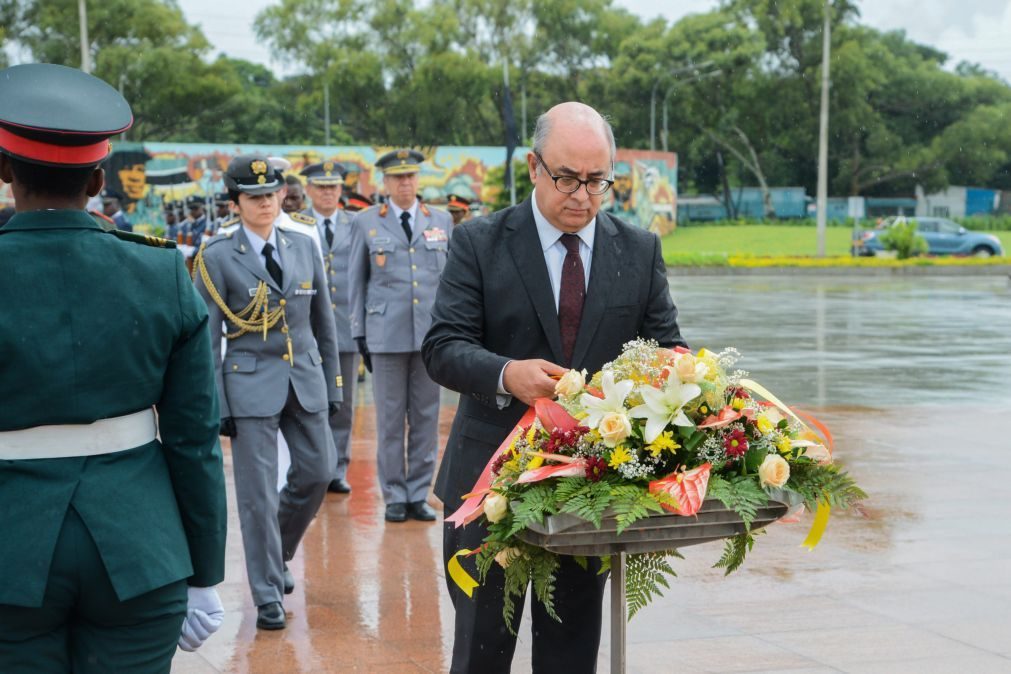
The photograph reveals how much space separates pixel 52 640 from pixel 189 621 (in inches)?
14.7

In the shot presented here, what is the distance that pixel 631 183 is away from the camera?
47.2m

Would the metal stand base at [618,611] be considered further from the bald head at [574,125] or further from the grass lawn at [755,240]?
the grass lawn at [755,240]

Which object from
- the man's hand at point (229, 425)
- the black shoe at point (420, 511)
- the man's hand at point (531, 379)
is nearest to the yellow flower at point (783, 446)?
the man's hand at point (531, 379)

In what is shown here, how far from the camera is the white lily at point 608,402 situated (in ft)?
9.18

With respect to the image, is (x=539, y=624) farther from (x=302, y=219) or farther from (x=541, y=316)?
(x=302, y=219)

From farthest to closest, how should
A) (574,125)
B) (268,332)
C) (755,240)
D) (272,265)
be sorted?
(755,240)
(272,265)
(268,332)
(574,125)

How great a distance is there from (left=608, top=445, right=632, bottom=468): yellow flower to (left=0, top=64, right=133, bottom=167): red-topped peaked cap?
124 cm

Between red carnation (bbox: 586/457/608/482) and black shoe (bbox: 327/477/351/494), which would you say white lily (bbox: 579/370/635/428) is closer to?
red carnation (bbox: 586/457/608/482)

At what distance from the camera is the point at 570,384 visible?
9.48 ft

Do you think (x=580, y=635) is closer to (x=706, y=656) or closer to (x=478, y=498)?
(x=478, y=498)

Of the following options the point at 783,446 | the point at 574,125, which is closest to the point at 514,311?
the point at 574,125

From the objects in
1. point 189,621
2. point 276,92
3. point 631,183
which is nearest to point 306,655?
point 189,621

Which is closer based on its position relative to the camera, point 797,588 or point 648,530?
point 648,530

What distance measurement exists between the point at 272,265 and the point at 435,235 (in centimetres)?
230
